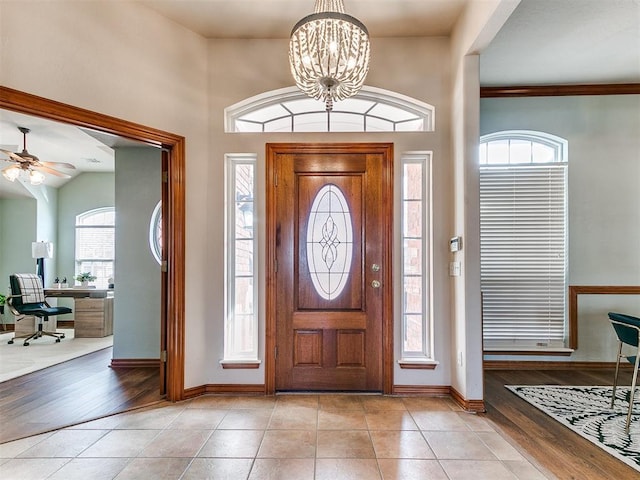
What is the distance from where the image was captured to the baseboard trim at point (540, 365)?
407cm

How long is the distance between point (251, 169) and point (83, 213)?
236 inches

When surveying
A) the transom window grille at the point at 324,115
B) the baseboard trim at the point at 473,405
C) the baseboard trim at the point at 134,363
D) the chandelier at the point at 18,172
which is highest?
the transom window grille at the point at 324,115

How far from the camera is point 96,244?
25.1 ft

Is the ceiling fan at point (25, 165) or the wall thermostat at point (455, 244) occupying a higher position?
the ceiling fan at point (25, 165)

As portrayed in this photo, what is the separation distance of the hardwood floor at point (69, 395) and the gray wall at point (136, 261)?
1.25ft

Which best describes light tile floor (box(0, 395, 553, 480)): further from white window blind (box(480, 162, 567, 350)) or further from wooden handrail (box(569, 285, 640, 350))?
wooden handrail (box(569, 285, 640, 350))

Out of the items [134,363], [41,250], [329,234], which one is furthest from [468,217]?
[41,250]

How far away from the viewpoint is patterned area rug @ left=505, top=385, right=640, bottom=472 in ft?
7.86

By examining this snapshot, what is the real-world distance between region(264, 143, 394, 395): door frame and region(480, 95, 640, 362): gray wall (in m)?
2.01

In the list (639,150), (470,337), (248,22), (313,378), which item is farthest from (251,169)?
(639,150)

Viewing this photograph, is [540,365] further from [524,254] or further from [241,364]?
[241,364]

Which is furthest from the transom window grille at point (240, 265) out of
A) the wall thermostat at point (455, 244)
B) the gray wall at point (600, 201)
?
the gray wall at point (600, 201)

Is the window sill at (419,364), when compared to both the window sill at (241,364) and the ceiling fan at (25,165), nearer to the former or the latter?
the window sill at (241,364)

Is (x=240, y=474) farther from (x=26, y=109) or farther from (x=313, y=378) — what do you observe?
(x=26, y=109)
